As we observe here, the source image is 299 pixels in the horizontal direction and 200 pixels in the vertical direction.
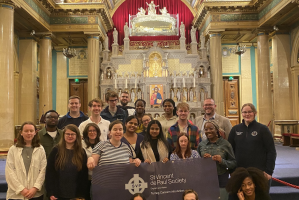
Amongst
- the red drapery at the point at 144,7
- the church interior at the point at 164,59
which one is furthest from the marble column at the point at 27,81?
the red drapery at the point at 144,7

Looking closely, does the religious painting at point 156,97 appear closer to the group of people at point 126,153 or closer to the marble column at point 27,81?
the marble column at point 27,81

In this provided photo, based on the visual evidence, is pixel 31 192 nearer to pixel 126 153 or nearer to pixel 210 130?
pixel 126 153

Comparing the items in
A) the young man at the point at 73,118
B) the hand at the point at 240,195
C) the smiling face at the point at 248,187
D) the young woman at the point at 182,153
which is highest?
the young man at the point at 73,118

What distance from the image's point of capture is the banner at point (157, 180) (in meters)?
3.65

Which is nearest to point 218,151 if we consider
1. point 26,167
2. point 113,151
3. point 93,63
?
point 113,151

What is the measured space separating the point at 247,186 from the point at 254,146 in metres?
0.94

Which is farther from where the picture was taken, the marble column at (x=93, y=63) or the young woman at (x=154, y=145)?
Answer: the marble column at (x=93, y=63)

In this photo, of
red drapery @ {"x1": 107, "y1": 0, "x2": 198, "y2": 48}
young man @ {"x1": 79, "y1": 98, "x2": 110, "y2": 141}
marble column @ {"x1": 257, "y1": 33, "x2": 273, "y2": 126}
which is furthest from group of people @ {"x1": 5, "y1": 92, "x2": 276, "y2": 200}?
red drapery @ {"x1": 107, "y1": 0, "x2": 198, "y2": 48}

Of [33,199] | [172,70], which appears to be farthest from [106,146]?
[172,70]

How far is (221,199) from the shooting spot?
3930 mm

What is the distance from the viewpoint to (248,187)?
3125 mm

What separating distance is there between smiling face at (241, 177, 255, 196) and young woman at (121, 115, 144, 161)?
143 centimetres

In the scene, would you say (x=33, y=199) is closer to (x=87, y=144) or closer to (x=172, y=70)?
(x=87, y=144)

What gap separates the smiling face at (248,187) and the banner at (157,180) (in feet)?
2.45
